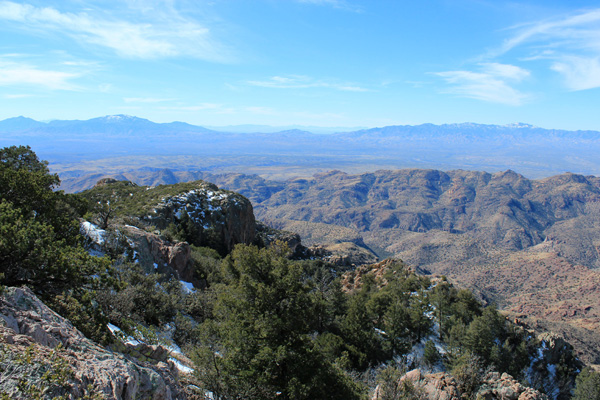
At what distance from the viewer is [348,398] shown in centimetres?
1299

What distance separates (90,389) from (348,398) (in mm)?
9910

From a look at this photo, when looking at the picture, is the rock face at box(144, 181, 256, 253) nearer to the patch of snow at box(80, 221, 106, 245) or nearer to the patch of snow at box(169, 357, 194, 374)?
the patch of snow at box(80, 221, 106, 245)

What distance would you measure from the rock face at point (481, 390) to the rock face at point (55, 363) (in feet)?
30.4

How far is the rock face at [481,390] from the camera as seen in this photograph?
1319 cm

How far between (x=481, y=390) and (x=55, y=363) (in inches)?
580

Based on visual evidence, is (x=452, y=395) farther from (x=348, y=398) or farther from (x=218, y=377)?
(x=218, y=377)

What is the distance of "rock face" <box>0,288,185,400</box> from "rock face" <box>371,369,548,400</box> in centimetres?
926

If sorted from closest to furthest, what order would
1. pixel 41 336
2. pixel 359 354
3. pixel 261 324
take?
1. pixel 41 336
2. pixel 261 324
3. pixel 359 354

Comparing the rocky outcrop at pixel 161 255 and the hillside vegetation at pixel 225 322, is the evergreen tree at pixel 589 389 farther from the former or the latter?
the rocky outcrop at pixel 161 255

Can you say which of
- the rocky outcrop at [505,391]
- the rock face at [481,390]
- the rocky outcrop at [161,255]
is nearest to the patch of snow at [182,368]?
the rock face at [481,390]

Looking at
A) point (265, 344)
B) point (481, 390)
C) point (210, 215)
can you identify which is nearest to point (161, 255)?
point (265, 344)

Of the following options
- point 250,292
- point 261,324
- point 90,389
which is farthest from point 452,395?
point 90,389

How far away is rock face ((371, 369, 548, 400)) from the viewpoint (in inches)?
519

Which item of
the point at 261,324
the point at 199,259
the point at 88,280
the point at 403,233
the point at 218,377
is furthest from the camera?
the point at 403,233
